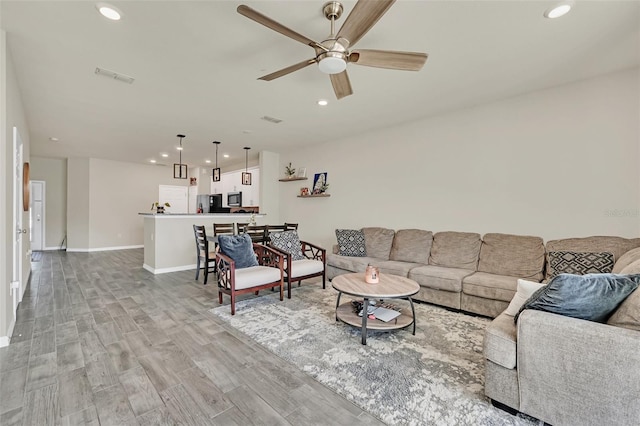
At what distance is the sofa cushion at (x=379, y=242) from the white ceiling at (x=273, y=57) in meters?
1.85

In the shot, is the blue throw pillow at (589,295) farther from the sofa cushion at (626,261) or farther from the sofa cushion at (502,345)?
the sofa cushion at (626,261)

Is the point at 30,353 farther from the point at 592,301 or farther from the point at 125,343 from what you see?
the point at 592,301

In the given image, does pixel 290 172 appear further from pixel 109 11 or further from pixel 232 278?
pixel 109 11

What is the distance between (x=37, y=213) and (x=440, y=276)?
34.3ft

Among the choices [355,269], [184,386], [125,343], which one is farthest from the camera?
[355,269]

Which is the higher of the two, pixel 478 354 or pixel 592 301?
pixel 592 301

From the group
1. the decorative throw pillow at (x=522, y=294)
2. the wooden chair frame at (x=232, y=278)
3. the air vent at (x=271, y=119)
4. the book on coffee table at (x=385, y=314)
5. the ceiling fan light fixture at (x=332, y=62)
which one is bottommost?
the book on coffee table at (x=385, y=314)

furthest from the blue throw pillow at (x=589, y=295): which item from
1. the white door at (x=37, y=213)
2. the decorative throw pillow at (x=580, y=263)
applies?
the white door at (x=37, y=213)

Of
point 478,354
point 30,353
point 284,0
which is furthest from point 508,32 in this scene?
point 30,353

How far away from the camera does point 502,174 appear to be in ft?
12.3

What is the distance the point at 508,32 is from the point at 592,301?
2149 millimetres

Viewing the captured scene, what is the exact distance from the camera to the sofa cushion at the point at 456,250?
3.77 metres

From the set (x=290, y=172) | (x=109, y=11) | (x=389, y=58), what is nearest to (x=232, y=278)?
(x=109, y=11)

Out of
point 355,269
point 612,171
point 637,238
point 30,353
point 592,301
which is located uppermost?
point 612,171
